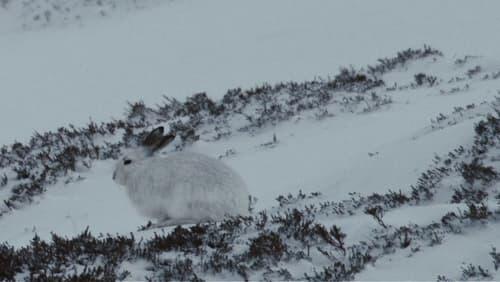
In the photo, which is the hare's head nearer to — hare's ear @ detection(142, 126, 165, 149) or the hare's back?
hare's ear @ detection(142, 126, 165, 149)

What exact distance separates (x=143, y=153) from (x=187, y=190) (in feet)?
4.23

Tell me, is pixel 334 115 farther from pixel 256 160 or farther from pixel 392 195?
pixel 392 195

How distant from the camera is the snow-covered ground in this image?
20.1ft

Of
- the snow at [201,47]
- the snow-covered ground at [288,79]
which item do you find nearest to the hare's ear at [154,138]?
the snow-covered ground at [288,79]

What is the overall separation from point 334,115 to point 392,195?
5.67m

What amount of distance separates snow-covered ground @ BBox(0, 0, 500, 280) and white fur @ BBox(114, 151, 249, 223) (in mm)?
396

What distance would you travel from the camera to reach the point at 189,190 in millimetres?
5977

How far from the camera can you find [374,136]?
10.1m

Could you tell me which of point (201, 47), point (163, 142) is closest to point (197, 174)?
point (163, 142)

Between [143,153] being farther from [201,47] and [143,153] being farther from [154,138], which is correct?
[201,47]

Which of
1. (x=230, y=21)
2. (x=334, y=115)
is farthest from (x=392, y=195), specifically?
(x=230, y=21)

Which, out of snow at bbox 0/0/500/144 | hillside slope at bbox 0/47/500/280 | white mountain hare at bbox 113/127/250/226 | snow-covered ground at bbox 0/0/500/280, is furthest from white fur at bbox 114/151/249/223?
snow at bbox 0/0/500/144

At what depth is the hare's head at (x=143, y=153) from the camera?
22.8 feet

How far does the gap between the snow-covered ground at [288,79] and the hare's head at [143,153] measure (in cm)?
69
